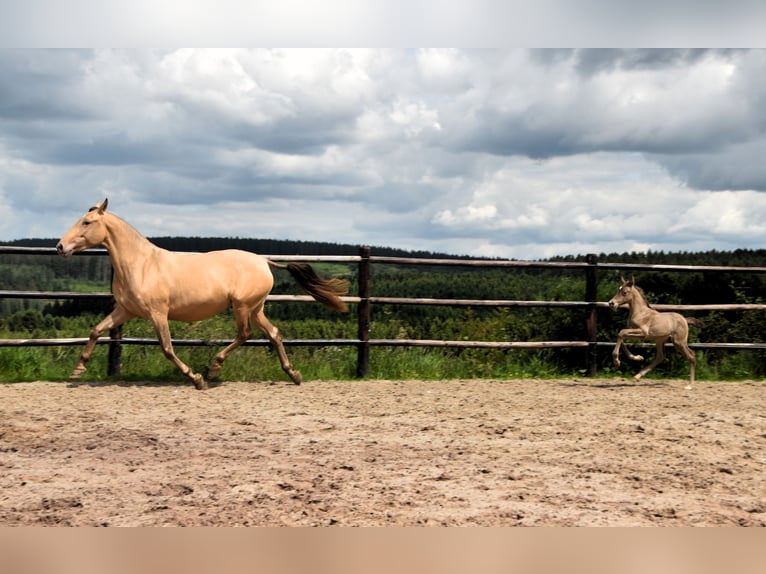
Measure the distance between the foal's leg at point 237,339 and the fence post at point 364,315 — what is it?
1522 mm

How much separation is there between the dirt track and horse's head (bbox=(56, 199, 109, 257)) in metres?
1.53

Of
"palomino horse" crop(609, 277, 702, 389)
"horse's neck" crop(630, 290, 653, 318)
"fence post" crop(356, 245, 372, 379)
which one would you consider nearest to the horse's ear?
"fence post" crop(356, 245, 372, 379)

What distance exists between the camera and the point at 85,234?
28.7 feet

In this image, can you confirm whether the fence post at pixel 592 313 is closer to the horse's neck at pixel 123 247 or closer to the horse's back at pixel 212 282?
the horse's back at pixel 212 282

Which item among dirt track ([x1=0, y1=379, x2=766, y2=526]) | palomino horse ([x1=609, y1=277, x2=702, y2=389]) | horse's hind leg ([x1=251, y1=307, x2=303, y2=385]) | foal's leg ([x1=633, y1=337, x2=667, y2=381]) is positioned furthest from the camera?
foal's leg ([x1=633, y1=337, x2=667, y2=381])

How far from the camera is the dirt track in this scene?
14.6 ft

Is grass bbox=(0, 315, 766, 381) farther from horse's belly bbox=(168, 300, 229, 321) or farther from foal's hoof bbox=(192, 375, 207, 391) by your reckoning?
horse's belly bbox=(168, 300, 229, 321)

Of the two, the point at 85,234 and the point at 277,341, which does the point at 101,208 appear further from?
the point at 277,341

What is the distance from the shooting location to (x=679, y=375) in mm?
10930

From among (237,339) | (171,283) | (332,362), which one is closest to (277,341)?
(237,339)

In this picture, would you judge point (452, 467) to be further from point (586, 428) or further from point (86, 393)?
point (86, 393)

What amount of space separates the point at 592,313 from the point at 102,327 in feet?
20.5

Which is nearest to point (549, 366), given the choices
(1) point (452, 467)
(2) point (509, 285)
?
(1) point (452, 467)

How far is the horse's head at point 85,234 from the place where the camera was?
866cm
